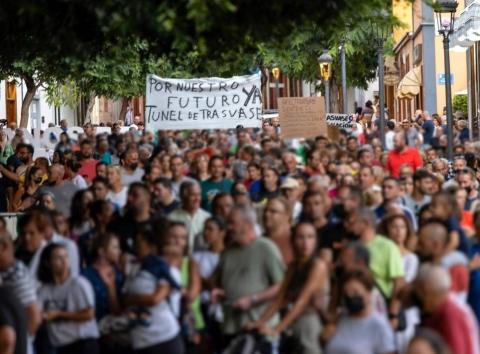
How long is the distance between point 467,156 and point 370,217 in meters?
10.6

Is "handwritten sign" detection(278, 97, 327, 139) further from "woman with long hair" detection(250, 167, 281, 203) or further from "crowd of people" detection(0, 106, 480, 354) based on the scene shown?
"crowd of people" detection(0, 106, 480, 354)

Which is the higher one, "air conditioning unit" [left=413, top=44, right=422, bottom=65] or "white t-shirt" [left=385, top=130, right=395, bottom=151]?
"air conditioning unit" [left=413, top=44, right=422, bottom=65]

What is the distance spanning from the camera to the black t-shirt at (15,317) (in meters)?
10.4

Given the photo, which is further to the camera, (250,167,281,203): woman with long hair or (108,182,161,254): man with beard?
(250,167,281,203): woman with long hair

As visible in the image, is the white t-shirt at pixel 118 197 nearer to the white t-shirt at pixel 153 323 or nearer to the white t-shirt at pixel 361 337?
the white t-shirt at pixel 153 323

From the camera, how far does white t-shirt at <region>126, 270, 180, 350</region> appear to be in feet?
37.0

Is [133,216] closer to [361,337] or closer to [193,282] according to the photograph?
[193,282]

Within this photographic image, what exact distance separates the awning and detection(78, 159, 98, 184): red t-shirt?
34015mm

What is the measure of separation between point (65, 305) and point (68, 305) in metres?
0.03

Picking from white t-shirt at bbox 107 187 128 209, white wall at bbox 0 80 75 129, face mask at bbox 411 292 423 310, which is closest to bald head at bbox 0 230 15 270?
face mask at bbox 411 292 423 310

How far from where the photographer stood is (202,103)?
25391 millimetres

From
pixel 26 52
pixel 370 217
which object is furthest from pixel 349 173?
pixel 370 217

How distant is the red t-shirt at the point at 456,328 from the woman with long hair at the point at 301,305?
180 centimetres

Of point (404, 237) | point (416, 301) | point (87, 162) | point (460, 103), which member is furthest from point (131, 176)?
point (460, 103)
